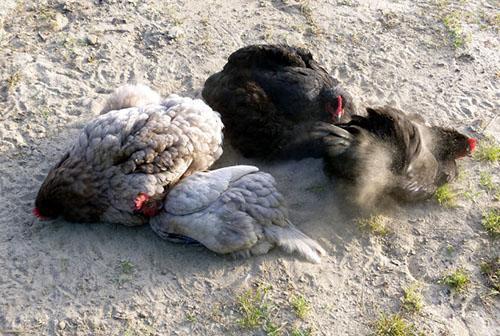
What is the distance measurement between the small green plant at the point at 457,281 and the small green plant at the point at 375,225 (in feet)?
2.02

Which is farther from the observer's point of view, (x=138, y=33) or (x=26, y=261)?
(x=138, y=33)

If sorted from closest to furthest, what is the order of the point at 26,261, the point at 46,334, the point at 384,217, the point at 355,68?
1. the point at 46,334
2. the point at 26,261
3. the point at 384,217
4. the point at 355,68

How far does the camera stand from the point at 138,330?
4.12m

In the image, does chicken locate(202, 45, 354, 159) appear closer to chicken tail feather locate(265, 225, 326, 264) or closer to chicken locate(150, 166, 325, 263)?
chicken locate(150, 166, 325, 263)

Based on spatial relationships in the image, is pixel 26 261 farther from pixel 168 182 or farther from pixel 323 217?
pixel 323 217

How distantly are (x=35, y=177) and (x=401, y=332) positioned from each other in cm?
337

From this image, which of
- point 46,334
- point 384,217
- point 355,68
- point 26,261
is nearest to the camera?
point 46,334

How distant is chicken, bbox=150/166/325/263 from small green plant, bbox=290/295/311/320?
1.29 ft

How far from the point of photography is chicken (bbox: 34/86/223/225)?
180 inches

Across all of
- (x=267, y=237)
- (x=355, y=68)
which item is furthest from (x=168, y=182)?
(x=355, y=68)

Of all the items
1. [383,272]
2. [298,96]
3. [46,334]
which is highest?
[298,96]

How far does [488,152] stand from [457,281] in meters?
1.67

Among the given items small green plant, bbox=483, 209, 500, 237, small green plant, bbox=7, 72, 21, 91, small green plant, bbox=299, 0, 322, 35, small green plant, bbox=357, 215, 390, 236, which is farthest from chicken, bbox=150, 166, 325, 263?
small green plant, bbox=299, 0, 322, 35

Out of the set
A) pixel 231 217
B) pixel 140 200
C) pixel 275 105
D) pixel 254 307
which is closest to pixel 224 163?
pixel 275 105
